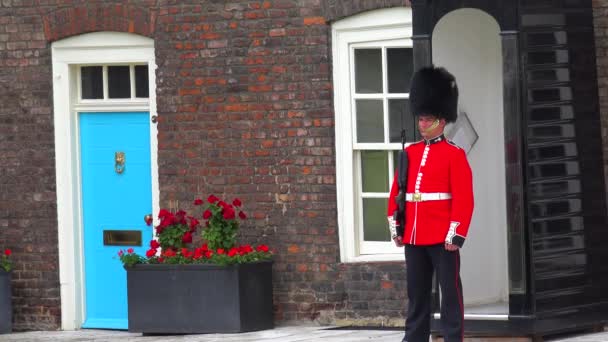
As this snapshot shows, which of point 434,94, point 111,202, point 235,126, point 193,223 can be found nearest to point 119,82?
point 111,202

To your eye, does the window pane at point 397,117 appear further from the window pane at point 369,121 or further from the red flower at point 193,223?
the red flower at point 193,223

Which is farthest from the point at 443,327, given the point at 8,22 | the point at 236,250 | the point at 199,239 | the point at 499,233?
the point at 8,22

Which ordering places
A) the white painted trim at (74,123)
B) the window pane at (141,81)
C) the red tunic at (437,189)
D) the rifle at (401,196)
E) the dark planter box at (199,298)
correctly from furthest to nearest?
the window pane at (141,81) < the white painted trim at (74,123) < the dark planter box at (199,298) < the rifle at (401,196) < the red tunic at (437,189)

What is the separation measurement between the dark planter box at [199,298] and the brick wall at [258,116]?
44 centimetres

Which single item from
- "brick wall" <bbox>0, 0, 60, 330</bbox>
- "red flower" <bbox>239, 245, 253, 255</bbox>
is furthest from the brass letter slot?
"red flower" <bbox>239, 245, 253, 255</bbox>

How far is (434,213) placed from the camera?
912cm

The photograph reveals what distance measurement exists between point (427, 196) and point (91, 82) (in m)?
5.22

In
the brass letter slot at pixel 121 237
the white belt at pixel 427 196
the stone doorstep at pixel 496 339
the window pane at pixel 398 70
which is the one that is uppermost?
the window pane at pixel 398 70

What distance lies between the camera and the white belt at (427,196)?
913cm

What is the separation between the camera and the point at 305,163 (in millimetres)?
12344

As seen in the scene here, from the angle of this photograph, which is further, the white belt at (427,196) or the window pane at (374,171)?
the window pane at (374,171)

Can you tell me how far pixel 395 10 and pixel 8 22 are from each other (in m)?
3.86

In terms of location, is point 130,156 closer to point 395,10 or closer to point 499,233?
point 395,10

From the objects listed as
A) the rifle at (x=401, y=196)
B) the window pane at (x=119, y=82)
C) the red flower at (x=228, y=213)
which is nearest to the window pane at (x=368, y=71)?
the red flower at (x=228, y=213)
